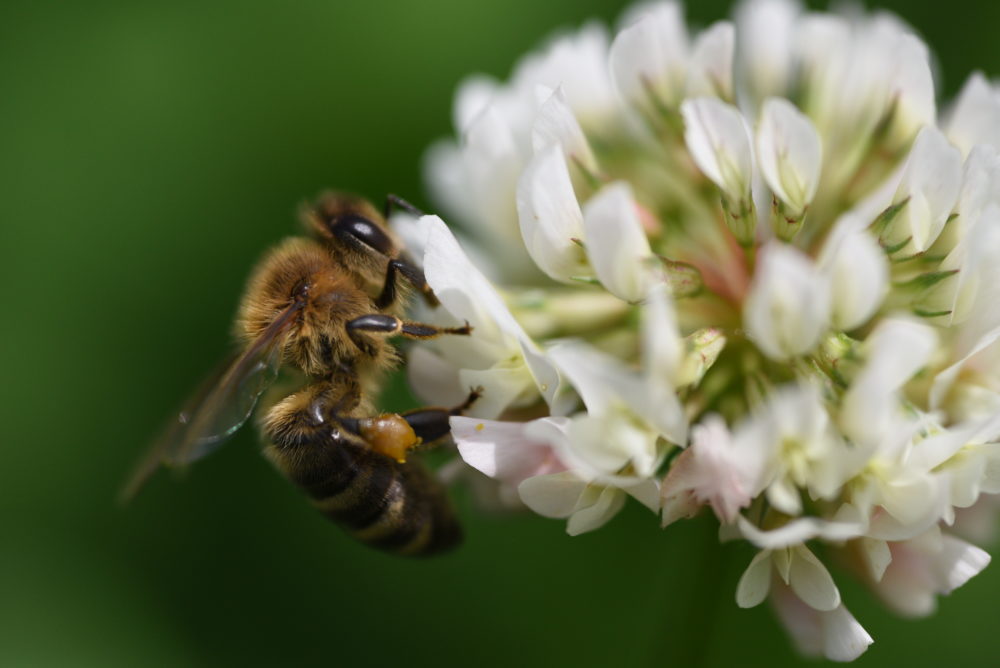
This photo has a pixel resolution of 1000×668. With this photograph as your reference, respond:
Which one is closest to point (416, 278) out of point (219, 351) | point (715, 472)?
point (715, 472)

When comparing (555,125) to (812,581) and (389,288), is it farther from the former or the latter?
(812,581)

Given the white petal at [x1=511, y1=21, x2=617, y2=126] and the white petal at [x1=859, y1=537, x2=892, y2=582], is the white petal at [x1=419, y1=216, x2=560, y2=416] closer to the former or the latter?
the white petal at [x1=859, y1=537, x2=892, y2=582]

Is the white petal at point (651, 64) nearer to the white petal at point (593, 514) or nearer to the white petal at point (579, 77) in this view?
the white petal at point (579, 77)

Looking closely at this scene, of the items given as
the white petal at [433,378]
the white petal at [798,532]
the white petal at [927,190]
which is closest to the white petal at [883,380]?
the white petal at [798,532]

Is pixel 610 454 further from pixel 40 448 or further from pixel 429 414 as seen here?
pixel 40 448

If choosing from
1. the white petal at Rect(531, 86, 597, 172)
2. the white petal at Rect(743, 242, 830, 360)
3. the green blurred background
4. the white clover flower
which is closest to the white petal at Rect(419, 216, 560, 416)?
the white clover flower

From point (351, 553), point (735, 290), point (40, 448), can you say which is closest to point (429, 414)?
point (735, 290)
